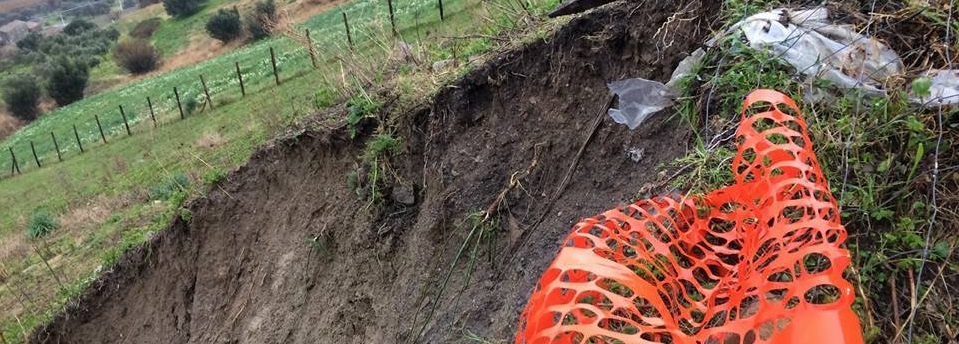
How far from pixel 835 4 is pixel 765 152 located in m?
1.34

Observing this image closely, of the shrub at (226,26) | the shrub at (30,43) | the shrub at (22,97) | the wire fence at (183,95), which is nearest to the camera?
the wire fence at (183,95)

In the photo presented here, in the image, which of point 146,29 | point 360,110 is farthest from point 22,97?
point 360,110

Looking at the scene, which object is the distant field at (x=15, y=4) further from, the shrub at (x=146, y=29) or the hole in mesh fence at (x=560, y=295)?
the hole in mesh fence at (x=560, y=295)

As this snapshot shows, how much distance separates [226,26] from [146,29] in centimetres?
1928

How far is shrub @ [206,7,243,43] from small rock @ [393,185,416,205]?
125 ft

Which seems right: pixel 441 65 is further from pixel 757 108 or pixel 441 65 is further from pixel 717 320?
pixel 717 320

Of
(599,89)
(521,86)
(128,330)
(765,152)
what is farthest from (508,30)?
(128,330)

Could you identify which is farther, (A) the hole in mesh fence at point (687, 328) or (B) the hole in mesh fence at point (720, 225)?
(B) the hole in mesh fence at point (720, 225)

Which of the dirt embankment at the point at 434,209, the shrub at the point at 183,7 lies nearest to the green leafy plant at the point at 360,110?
the dirt embankment at the point at 434,209

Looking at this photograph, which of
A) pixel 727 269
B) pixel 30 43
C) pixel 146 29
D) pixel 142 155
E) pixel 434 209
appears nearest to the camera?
pixel 727 269

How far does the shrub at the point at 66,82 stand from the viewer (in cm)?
3694

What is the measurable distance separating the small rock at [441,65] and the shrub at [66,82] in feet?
131

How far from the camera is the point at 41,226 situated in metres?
12.9

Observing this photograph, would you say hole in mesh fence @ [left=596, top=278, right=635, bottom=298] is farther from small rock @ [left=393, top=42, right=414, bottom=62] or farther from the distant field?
the distant field
